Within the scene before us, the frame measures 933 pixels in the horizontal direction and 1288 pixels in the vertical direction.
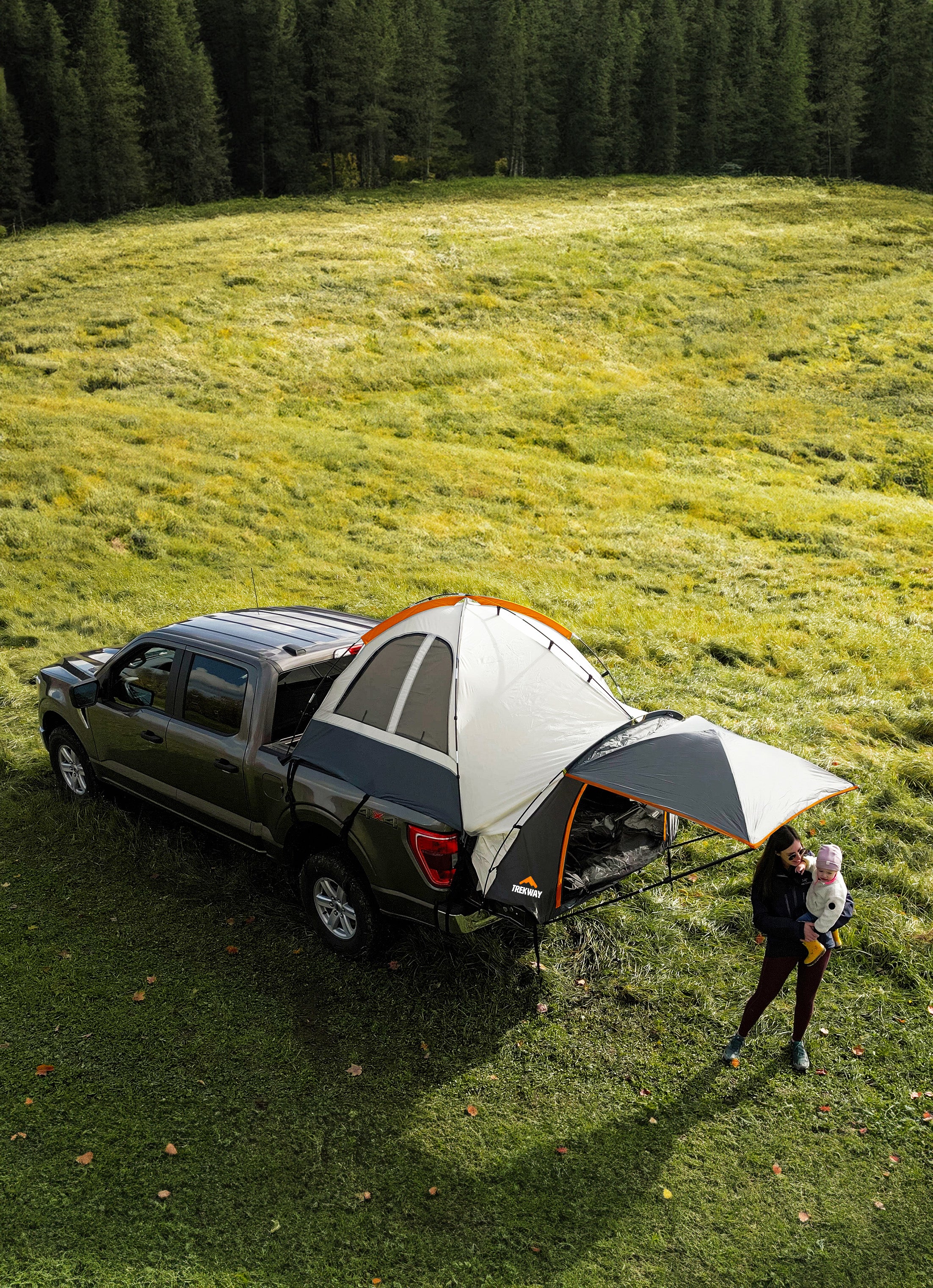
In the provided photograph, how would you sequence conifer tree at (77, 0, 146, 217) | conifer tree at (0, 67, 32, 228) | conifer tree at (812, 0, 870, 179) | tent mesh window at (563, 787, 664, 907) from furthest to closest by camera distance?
1. conifer tree at (812, 0, 870, 179)
2. conifer tree at (77, 0, 146, 217)
3. conifer tree at (0, 67, 32, 228)
4. tent mesh window at (563, 787, 664, 907)

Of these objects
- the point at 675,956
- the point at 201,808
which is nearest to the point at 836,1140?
the point at 675,956

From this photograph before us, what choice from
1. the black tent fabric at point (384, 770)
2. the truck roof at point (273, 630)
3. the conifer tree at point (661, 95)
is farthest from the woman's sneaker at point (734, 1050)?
the conifer tree at point (661, 95)

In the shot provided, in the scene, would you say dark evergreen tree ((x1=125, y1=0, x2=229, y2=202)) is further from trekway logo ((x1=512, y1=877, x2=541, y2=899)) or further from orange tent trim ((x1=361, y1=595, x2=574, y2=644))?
trekway logo ((x1=512, y1=877, x2=541, y2=899))

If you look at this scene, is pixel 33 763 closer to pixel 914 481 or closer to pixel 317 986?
Answer: pixel 317 986

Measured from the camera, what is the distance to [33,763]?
902cm

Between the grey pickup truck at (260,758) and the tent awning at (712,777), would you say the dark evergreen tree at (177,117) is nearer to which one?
the grey pickup truck at (260,758)

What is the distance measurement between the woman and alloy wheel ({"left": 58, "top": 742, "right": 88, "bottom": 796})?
5824mm

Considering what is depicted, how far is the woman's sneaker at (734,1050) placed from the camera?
5367mm

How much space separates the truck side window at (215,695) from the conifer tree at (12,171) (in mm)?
63456

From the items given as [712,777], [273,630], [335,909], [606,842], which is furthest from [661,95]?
[335,909]

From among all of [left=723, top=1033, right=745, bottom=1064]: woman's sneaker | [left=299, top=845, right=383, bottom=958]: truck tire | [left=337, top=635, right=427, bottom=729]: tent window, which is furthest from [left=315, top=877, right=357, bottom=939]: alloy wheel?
[left=723, top=1033, right=745, bottom=1064]: woman's sneaker

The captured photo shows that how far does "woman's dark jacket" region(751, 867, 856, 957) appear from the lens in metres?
5.10

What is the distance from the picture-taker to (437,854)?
5.36 m

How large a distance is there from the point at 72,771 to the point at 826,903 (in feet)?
21.2
